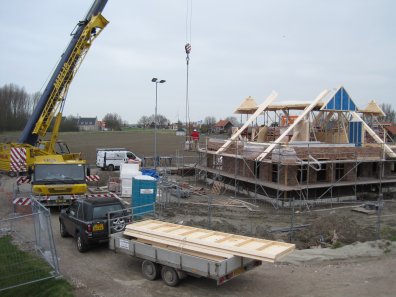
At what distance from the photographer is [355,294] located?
9.18m

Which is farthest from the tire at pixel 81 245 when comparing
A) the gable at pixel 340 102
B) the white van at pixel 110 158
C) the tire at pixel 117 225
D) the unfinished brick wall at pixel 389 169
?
the white van at pixel 110 158

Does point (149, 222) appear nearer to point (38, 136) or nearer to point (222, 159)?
point (38, 136)

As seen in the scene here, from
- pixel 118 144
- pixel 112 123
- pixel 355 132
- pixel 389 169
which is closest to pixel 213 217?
pixel 355 132

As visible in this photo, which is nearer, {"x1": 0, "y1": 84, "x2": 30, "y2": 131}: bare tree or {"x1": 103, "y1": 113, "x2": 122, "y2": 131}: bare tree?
{"x1": 0, "y1": 84, "x2": 30, "y2": 131}: bare tree

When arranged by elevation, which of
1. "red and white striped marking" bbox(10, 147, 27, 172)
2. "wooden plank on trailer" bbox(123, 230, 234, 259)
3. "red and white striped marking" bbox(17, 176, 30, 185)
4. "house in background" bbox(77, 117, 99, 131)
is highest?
"house in background" bbox(77, 117, 99, 131)

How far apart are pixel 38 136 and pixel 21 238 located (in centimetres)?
1178

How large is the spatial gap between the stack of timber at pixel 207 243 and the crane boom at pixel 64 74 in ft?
48.0

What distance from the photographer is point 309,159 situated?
21594 mm

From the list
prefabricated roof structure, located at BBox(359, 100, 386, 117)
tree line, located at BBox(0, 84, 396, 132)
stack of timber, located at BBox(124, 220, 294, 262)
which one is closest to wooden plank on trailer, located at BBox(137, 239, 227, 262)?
stack of timber, located at BBox(124, 220, 294, 262)

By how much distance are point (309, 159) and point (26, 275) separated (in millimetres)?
15723

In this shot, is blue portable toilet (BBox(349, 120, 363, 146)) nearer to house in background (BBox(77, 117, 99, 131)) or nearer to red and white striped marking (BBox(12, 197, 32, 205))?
red and white striped marking (BBox(12, 197, 32, 205))

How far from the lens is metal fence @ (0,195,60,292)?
9633 millimetres

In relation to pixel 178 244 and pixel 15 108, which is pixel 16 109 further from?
pixel 178 244

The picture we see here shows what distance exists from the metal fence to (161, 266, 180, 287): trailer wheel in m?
2.55
